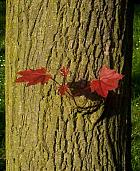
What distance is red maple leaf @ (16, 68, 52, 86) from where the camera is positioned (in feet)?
6.63

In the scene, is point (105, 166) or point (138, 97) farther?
point (138, 97)

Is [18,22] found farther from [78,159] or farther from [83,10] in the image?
[78,159]

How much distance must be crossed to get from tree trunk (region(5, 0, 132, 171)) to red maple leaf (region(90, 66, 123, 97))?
0.38 ft

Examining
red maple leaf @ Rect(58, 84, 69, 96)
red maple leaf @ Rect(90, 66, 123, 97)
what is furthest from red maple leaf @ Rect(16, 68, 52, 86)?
red maple leaf @ Rect(90, 66, 123, 97)

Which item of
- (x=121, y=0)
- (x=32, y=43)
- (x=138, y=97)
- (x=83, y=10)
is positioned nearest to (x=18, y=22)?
(x=32, y=43)

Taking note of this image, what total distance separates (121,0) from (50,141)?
639mm

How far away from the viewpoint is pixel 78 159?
2270 mm

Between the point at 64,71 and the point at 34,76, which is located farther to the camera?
the point at 64,71

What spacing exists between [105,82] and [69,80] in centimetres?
19

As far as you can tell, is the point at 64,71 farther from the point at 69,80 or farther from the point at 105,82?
the point at 105,82

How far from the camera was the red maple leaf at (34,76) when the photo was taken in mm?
2020

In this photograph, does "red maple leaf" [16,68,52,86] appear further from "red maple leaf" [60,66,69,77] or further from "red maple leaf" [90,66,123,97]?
"red maple leaf" [90,66,123,97]

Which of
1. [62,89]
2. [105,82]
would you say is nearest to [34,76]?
[62,89]

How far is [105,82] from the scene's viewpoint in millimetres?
2027
